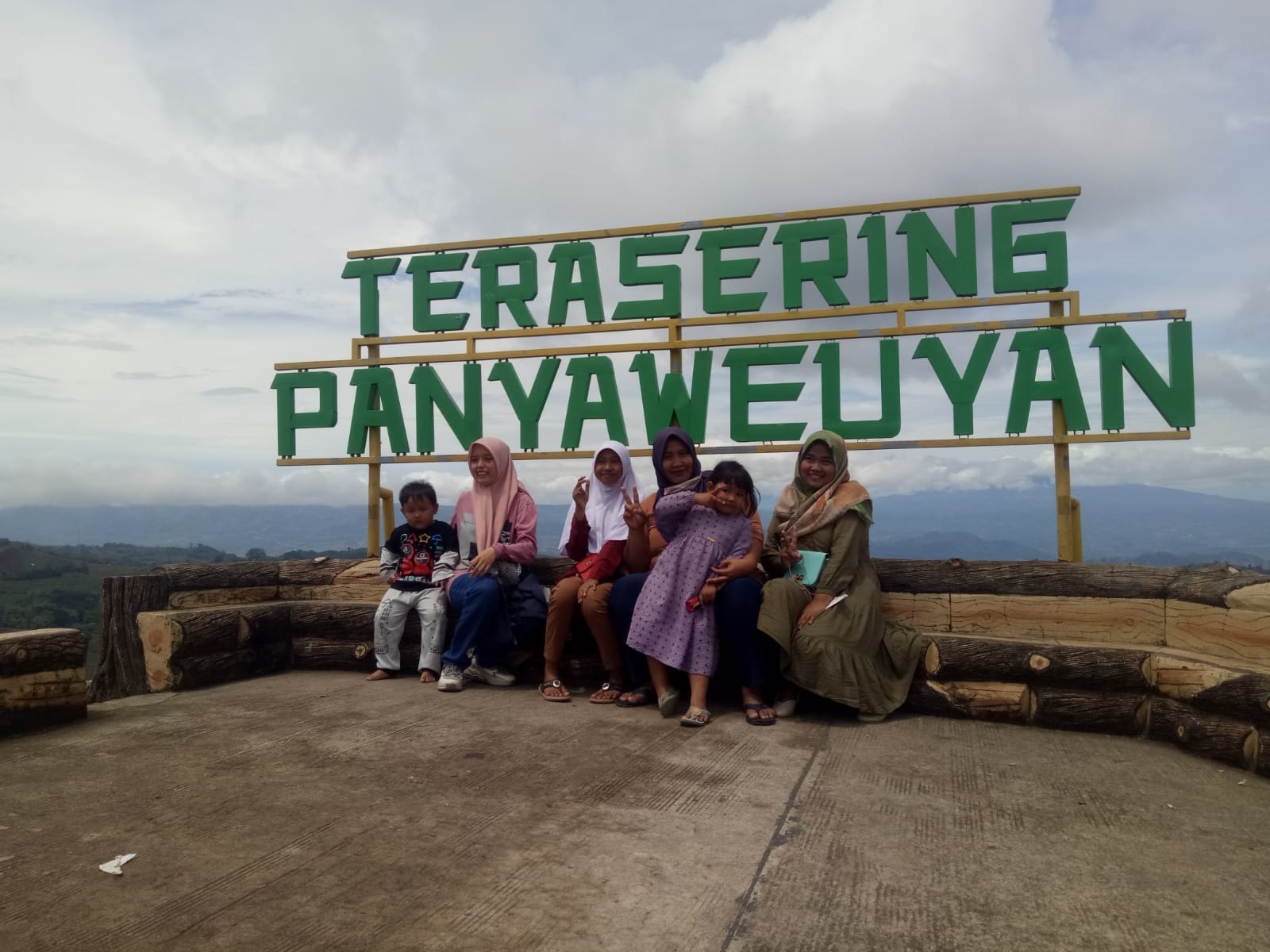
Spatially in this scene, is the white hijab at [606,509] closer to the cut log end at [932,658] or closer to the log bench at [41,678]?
the cut log end at [932,658]

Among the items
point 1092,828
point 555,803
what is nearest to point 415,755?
point 555,803

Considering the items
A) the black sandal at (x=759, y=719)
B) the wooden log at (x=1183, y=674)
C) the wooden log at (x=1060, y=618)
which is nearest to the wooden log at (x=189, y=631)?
the black sandal at (x=759, y=719)

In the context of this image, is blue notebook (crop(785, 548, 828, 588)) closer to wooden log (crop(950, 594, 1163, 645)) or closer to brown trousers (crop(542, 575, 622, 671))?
wooden log (crop(950, 594, 1163, 645))

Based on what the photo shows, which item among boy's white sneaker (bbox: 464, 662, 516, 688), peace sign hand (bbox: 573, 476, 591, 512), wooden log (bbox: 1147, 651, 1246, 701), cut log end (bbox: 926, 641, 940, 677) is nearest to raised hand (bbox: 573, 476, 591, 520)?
peace sign hand (bbox: 573, 476, 591, 512)

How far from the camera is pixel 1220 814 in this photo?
2811 millimetres

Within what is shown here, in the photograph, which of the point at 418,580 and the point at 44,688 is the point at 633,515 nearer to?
the point at 418,580

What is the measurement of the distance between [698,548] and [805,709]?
0.99m

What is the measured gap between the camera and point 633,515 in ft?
14.9

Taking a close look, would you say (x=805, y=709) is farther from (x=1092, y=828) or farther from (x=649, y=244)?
(x=649, y=244)

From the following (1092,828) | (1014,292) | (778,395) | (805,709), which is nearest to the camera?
(1092,828)

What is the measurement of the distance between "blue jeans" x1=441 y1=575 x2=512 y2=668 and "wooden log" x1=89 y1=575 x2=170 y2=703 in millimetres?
1865

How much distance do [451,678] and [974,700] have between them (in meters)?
2.80

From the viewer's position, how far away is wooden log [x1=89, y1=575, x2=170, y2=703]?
198 inches

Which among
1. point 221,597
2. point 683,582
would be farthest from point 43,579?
point 683,582
